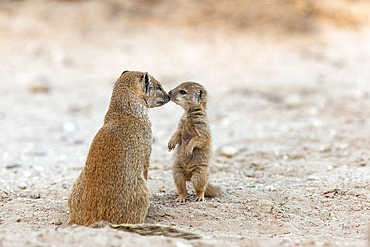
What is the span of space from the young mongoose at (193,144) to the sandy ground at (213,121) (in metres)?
0.21

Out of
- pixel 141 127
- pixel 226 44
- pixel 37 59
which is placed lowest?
pixel 141 127

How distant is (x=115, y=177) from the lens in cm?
390

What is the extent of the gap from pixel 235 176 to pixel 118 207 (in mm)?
2479

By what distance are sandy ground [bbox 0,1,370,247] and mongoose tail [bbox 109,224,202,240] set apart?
146mm

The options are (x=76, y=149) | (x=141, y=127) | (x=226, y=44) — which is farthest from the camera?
(x=226, y=44)

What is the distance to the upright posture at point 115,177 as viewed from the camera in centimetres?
387

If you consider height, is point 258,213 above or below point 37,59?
below

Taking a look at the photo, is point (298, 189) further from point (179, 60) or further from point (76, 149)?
point (179, 60)

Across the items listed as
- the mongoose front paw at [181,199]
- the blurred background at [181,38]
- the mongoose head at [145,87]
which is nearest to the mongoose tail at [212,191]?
the mongoose front paw at [181,199]

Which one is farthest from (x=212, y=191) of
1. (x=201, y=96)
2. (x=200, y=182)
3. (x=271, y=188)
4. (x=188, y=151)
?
(x=201, y=96)

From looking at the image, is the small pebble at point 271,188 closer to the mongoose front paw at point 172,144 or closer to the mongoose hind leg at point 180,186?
the mongoose hind leg at point 180,186

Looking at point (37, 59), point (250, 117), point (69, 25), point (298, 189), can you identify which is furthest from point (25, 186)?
point (69, 25)

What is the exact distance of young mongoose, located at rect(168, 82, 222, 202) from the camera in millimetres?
4887

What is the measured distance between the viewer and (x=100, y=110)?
9578mm
